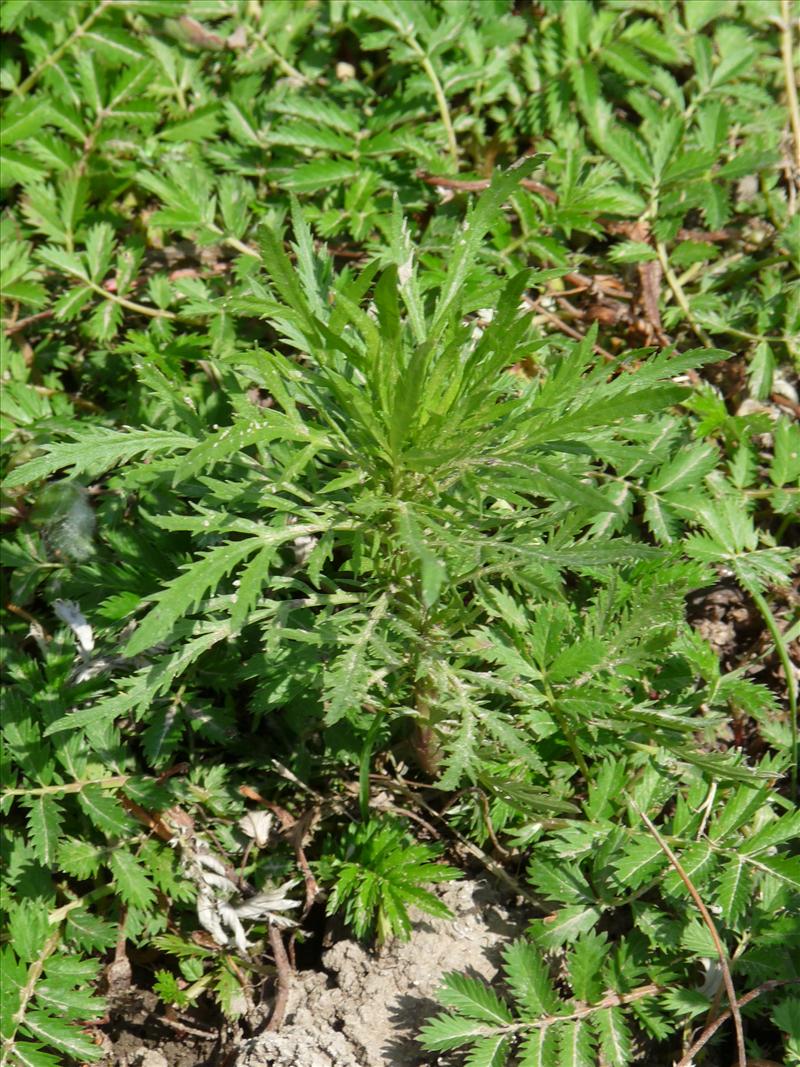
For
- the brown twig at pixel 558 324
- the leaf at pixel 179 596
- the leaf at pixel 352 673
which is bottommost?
the leaf at pixel 352 673

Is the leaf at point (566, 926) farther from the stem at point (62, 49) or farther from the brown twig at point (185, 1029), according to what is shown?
the stem at point (62, 49)

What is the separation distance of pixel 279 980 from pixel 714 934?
3.65 feet

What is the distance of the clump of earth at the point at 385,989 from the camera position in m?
2.55

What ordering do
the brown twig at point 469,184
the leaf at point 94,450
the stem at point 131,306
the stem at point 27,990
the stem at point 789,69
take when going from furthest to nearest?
1. the stem at point 789,69
2. the brown twig at point 469,184
3. the stem at point 131,306
4. the stem at point 27,990
5. the leaf at point 94,450

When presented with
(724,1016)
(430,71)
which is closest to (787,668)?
(724,1016)

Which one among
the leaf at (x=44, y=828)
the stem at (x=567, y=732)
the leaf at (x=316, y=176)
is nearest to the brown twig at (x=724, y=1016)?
the stem at (x=567, y=732)

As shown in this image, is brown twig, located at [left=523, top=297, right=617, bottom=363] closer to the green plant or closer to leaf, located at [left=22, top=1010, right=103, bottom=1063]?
the green plant

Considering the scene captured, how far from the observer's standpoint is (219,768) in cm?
289

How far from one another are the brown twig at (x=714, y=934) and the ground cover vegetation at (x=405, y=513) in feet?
0.07

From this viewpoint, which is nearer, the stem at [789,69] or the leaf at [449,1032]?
the leaf at [449,1032]

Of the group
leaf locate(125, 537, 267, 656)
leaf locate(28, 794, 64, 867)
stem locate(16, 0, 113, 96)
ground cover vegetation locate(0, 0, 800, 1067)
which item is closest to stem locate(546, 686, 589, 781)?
ground cover vegetation locate(0, 0, 800, 1067)

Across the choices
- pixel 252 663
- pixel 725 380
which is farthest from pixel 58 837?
pixel 725 380

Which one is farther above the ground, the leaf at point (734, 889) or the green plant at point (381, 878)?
the leaf at point (734, 889)

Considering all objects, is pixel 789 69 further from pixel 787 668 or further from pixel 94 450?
pixel 94 450
